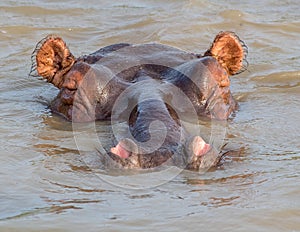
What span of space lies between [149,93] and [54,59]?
3.95ft

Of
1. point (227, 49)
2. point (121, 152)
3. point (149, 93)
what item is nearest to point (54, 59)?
point (149, 93)

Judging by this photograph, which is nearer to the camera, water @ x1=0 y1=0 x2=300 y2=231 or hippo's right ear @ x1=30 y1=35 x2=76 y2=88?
water @ x1=0 y1=0 x2=300 y2=231

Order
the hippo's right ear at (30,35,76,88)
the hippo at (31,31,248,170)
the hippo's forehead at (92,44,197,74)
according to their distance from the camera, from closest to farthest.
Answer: the hippo at (31,31,248,170) → the hippo's forehead at (92,44,197,74) → the hippo's right ear at (30,35,76,88)

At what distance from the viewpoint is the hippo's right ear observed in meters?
5.83

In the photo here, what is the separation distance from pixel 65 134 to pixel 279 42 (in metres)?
4.14

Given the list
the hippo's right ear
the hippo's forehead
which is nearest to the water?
the hippo's right ear

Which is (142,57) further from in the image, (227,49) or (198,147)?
(198,147)

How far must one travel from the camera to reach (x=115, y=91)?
5.25 m

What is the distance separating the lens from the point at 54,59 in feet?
19.3

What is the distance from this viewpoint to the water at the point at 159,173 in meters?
3.55

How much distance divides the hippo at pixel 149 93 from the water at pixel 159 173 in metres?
0.11

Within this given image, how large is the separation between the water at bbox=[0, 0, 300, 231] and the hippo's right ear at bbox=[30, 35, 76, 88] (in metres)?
0.31

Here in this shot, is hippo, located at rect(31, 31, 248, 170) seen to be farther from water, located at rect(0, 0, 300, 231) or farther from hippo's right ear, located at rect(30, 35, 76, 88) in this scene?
water, located at rect(0, 0, 300, 231)

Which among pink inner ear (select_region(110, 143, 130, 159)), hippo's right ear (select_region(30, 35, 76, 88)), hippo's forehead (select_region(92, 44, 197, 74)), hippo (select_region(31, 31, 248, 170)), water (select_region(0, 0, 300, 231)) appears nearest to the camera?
water (select_region(0, 0, 300, 231))
